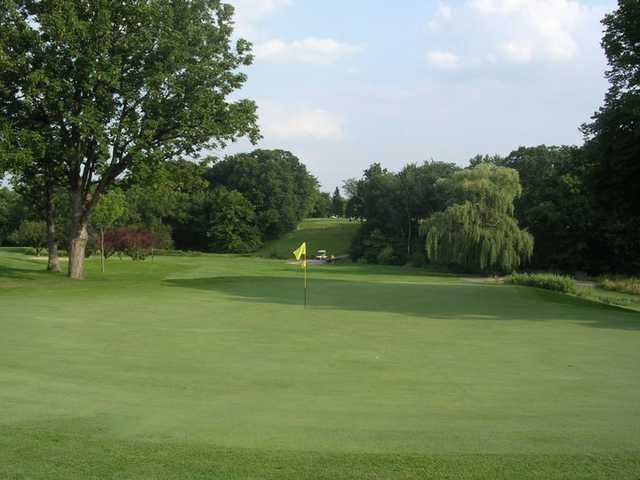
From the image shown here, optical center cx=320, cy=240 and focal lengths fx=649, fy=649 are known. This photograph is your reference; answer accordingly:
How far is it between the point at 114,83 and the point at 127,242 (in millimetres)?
19924

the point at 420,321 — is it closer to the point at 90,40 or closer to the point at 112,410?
the point at 112,410

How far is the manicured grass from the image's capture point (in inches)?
209

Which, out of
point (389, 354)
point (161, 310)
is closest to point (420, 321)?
point (389, 354)

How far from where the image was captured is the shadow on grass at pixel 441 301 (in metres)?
20.0

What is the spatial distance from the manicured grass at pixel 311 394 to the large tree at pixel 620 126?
9.97 metres

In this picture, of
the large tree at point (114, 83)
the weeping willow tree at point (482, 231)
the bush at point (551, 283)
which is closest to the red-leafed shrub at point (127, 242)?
the large tree at point (114, 83)

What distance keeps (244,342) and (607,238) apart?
54.7m

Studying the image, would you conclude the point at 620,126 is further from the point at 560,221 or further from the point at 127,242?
the point at 560,221

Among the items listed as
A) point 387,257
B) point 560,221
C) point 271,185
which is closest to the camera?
point 560,221

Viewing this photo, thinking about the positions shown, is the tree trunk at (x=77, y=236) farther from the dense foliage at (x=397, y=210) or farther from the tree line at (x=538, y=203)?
the dense foliage at (x=397, y=210)

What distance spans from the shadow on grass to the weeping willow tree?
74.3 ft

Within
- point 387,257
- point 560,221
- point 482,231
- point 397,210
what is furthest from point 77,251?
point 397,210

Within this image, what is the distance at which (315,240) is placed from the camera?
110m

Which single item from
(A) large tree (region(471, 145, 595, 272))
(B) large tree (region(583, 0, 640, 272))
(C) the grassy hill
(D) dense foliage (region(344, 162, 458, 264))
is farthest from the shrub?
(B) large tree (region(583, 0, 640, 272))
